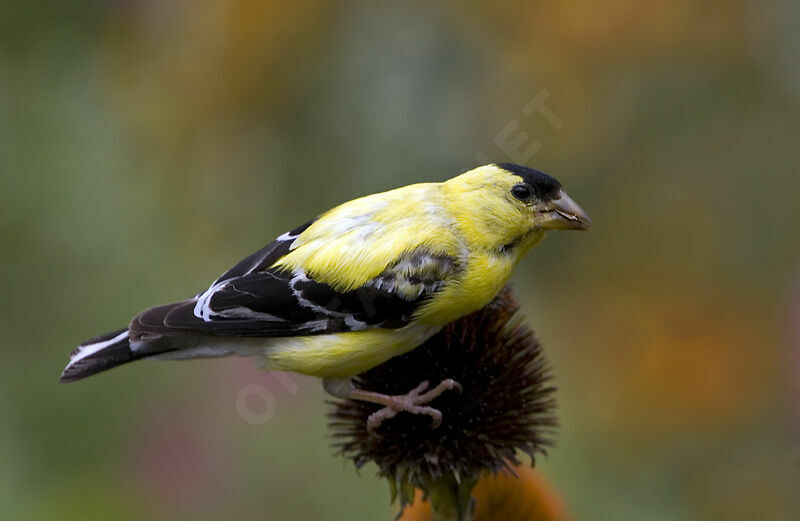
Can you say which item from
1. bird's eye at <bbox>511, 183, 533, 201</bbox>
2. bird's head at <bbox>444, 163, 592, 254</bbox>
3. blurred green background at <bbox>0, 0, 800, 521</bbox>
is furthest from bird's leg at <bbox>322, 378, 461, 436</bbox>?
blurred green background at <bbox>0, 0, 800, 521</bbox>

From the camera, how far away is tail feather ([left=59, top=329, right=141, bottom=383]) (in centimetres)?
202

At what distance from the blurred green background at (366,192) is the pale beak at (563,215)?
136cm

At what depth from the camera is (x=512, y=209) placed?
6.86 ft

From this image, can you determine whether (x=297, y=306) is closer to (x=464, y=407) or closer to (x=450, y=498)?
(x=464, y=407)

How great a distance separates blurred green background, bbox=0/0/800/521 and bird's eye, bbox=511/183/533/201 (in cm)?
137

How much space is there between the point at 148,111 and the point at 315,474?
74.4 inches

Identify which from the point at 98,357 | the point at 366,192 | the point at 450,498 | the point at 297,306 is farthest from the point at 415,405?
the point at 366,192

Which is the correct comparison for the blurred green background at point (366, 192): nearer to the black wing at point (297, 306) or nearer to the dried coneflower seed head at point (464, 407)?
the dried coneflower seed head at point (464, 407)

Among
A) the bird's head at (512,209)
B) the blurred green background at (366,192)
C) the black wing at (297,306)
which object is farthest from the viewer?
the blurred green background at (366,192)

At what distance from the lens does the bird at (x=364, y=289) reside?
1984 millimetres

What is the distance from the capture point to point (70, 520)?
2881mm

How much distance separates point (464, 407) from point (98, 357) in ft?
2.83

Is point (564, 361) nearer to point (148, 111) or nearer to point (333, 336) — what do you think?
point (333, 336)

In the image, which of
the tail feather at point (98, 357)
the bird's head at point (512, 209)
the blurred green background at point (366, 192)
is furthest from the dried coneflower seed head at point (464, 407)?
the blurred green background at point (366, 192)
